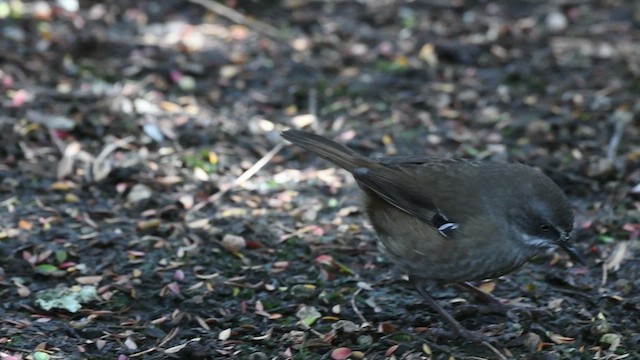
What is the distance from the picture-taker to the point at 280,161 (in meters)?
6.01

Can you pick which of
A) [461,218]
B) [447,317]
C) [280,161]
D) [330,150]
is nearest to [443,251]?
[461,218]

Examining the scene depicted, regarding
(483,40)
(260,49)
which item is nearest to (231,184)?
(260,49)

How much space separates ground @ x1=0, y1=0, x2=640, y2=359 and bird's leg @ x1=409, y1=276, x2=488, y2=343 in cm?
6

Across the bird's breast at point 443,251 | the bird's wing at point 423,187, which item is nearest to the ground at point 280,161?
the bird's breast at point 443,251

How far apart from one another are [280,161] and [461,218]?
78.2 inches

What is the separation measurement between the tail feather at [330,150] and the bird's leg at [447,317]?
2.07 feet

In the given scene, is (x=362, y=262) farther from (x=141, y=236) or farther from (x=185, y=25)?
(x=185, y=25)

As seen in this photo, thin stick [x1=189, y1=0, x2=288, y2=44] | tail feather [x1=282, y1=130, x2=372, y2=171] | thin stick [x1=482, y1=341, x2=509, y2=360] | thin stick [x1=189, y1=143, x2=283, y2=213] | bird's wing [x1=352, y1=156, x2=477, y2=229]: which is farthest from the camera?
thin stick [x1=189, y1=0, x2=288, y2=44]

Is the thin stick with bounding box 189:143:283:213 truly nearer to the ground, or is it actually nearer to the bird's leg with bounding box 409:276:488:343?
the ground

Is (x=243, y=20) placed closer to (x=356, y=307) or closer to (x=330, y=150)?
(x=330, y=150)

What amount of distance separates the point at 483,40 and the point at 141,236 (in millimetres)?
3675

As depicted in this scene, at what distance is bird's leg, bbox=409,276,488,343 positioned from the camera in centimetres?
423

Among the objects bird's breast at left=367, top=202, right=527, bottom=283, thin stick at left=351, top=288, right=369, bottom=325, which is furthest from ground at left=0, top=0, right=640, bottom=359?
bird's breast at left=367, top=202, right=527, bottom=283

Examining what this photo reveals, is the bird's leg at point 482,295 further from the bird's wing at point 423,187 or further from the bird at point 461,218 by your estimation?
the bird's wing at point 423,187
